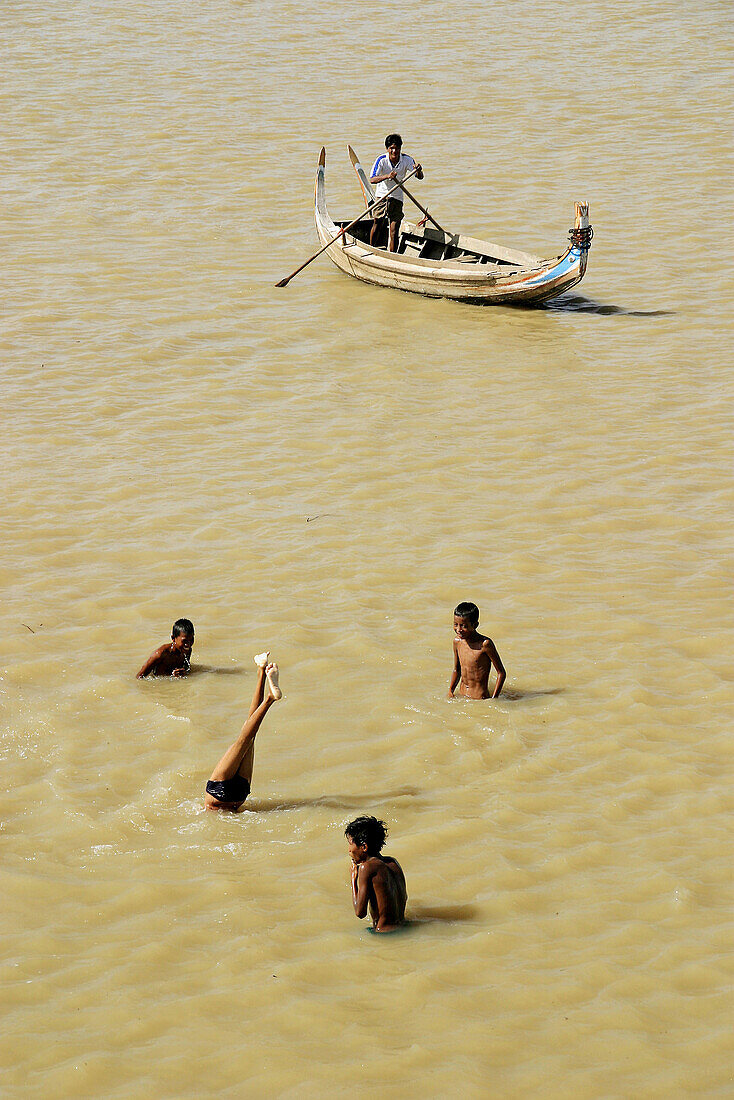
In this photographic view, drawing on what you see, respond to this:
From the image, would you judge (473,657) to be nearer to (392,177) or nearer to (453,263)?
(453,263)

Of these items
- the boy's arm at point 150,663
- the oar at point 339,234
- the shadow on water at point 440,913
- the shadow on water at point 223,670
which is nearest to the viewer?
the shadow on water at point 440,913

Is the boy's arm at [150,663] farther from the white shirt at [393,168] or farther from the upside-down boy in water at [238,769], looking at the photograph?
the white shirt at [393,168]

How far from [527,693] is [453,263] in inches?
288

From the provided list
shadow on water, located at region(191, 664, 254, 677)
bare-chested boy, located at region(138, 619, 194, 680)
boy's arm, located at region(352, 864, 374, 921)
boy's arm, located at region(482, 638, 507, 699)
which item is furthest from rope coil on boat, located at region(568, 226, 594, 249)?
boy's arm, located at region(352, 864, 374, 921)

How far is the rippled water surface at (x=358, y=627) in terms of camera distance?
494 centimetres

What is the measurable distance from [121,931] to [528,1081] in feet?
6.32

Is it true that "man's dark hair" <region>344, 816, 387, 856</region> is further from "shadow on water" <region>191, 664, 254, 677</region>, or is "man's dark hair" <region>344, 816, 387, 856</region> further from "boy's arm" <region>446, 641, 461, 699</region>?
"shadow on water" <region>191, 664, 254, 677</region>

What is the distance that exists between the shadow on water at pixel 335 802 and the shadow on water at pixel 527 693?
1051mm

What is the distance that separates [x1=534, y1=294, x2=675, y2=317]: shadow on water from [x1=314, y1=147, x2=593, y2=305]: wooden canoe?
443 millimetres

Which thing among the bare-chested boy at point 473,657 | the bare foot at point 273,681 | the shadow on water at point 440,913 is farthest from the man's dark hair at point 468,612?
the shadow on water at point 440,913

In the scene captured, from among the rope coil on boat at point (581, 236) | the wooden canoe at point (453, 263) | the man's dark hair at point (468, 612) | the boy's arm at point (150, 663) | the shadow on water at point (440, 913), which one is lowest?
the shadow on water at point (440, 913)

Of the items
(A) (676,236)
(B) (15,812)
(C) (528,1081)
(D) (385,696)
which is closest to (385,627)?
(D) (385,696)

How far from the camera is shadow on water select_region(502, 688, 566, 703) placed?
7195 millimetres

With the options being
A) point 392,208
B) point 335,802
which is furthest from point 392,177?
point 335,802
